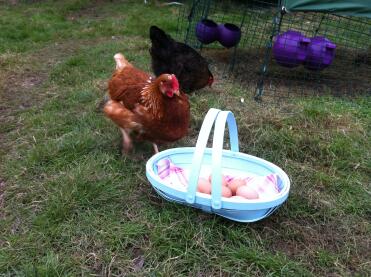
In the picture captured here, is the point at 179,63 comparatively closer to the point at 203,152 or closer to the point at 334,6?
the point at 334,6

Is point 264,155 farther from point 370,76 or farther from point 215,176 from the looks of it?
point 370,76

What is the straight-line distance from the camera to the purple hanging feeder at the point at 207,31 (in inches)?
209

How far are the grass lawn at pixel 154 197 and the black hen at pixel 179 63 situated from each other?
0.53 ft

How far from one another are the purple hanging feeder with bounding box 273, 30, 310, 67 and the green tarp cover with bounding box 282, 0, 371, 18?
0.83 m

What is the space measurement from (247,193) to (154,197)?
0.61m

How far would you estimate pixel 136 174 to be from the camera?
2.88 meters

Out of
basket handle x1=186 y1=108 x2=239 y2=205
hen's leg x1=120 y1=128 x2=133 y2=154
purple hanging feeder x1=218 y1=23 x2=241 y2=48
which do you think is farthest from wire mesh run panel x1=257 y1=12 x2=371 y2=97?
basket handle x1=186 y1=108 x2=239 y2=205

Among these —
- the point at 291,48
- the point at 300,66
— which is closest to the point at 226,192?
the point at 291,48

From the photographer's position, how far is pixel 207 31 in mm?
5312

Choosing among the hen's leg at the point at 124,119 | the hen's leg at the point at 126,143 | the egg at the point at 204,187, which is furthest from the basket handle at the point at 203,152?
the hen's leg at the point at 126,143

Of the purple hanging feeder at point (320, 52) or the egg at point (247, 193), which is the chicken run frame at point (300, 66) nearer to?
the purple hanging feeder at point (320, 52)

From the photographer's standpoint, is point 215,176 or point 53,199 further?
point 53,199

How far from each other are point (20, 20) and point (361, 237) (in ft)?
21.9

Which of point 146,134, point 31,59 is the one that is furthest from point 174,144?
point 31,59
